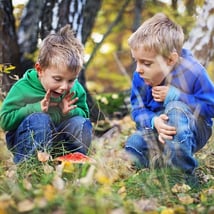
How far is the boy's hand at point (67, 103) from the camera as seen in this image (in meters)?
3.97

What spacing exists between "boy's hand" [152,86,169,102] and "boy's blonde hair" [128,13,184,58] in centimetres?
20

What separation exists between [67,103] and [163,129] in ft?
2.38

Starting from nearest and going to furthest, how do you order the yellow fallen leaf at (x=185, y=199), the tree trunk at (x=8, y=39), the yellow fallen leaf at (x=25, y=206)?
the yellow fallen leaf at (x=25, y=206) → the yellow fallen leaf at (x=185, y=199) → the tree trunk at (x=8, y=39)

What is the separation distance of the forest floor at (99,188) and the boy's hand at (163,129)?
0.20 metres

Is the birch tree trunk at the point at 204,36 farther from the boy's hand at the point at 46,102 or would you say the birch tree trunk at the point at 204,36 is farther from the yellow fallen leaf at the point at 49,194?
the yellow fallen leaf at the point at 49,194

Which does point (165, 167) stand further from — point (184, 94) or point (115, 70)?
point (115, 70)

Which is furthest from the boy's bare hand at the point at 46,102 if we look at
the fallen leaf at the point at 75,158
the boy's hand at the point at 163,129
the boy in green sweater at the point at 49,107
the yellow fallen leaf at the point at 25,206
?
the yellow fallen leaf at the point at 25,206

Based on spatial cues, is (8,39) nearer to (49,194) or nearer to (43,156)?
(43,156)

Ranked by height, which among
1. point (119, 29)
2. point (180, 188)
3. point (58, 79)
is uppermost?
point (58, 79)

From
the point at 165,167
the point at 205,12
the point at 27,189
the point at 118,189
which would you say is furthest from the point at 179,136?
the point at 205,12

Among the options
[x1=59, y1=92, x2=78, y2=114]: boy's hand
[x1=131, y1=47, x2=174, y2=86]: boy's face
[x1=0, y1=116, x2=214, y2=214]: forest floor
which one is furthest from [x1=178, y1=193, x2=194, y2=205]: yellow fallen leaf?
[x1=59, y1=92, x2=78, y2=114]: boy's hand

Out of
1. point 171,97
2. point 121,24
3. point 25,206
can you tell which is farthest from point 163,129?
point 121,24

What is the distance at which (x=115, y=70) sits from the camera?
1504 cm

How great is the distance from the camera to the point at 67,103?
400 cm
